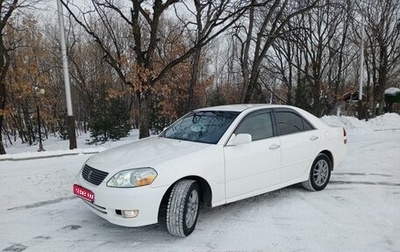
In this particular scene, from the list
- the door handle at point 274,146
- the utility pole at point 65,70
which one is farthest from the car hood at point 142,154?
the utility pole at point 65,70

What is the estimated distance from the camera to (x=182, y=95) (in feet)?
77.4

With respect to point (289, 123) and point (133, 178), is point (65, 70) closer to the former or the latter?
point (289, 123)

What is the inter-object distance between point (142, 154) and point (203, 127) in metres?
1.10

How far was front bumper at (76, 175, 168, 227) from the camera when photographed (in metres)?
3.52

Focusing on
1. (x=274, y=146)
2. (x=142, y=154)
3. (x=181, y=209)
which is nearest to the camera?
(x=181, y=209)

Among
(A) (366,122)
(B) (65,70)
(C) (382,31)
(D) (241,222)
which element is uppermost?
(C) (382,31)

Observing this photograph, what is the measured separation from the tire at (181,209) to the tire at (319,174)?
241 cm

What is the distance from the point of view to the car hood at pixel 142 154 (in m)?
3.77

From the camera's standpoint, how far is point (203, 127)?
15.6ft

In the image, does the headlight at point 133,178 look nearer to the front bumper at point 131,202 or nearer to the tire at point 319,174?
the front bumper at point 131,202

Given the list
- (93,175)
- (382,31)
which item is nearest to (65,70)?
(93,175)

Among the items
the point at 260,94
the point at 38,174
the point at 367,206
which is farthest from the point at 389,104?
the point at 38,174

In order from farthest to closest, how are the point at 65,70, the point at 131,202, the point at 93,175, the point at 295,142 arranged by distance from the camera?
the point at 65,70 < the point at 295,142 < the point at 93,175 < the point at 131,202

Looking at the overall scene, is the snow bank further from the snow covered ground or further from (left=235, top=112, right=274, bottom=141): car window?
(left=235, top=112, right=274, bottom=141): car window
